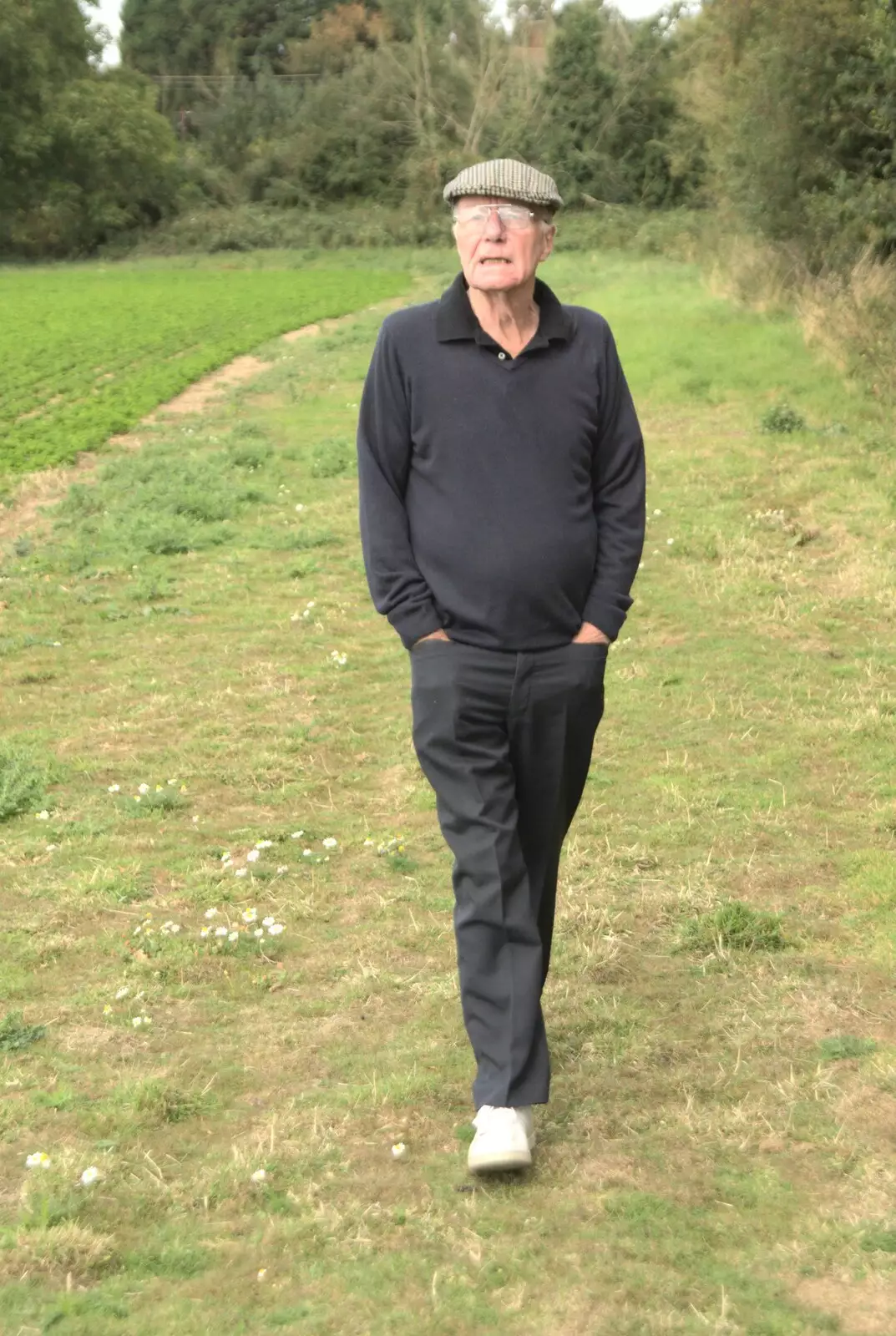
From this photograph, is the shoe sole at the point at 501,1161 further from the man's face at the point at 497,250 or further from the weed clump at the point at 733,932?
the man's face at the point at 497,250

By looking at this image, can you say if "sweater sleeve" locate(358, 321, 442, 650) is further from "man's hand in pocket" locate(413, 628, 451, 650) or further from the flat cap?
the flat cap

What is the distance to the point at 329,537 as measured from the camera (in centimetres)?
1125

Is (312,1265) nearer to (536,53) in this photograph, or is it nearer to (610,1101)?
(610,1101)

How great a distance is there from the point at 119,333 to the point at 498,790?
1067 inches

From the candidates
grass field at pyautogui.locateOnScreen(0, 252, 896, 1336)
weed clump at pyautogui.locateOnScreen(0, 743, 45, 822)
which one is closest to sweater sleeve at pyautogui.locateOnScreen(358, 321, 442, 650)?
grass field at pyautogui.locateOnScreen(0, 252, 896, 1336)

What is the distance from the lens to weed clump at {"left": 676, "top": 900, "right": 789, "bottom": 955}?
464cm

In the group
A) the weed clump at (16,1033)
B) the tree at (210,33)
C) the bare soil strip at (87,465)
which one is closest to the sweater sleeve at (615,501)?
the weed clump at (16,1033)

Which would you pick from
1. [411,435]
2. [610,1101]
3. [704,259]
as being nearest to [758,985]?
[610,1101]

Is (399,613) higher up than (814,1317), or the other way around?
(399,613)

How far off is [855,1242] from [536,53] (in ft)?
260

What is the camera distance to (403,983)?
14.9 feet

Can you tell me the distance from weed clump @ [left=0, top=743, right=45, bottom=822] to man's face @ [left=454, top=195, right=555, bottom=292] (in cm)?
359

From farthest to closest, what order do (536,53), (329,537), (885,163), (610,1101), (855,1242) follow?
(536,53) < (885,163) < (329,537) < (610,1101) < (855,1242)

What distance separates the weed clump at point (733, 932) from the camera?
464 centimetres
